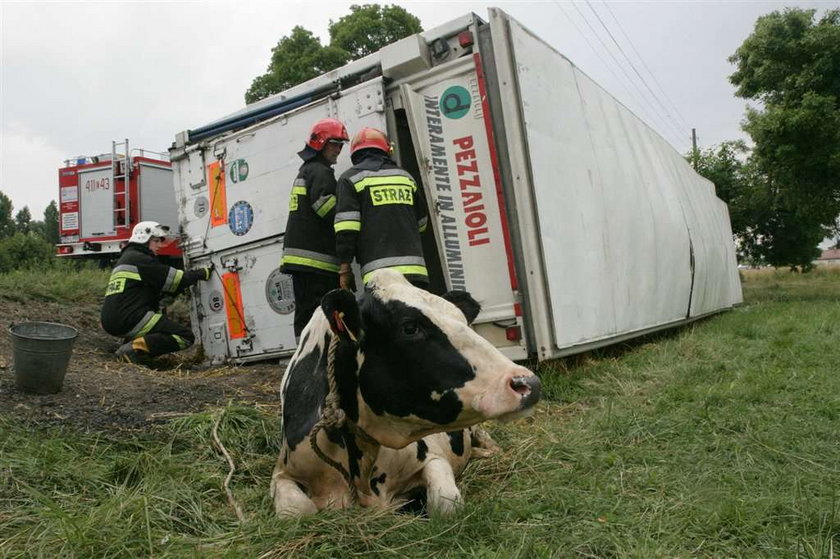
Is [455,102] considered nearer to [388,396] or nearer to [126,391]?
[126,391]

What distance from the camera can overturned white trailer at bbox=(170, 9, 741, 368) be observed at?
4.54 meters

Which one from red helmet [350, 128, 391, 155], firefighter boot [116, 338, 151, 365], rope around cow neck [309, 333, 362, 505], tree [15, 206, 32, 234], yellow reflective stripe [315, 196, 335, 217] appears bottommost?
rope around cow neck [309, 333, 362, 505]

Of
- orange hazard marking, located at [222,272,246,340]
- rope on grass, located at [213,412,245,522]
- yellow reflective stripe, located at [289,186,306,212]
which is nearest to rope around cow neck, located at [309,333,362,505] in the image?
rope on grass, located at [213,412,245,522]

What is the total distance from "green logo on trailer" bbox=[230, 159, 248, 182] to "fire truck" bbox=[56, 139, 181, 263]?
9025mm

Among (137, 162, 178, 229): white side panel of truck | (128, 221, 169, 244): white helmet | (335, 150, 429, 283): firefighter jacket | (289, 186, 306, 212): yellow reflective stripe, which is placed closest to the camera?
(335, 150, 429, 283): firefighter jacket

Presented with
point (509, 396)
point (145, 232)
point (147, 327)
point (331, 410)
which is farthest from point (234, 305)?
point (509, 396)

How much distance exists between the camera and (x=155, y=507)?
2.25 m

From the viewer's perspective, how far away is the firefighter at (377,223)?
422cm

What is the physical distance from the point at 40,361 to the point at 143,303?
2848 mm

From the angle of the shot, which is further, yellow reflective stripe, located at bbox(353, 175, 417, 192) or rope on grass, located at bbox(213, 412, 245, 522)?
yellow reflective stripe, located at bbox(353, 175, 417, 192)

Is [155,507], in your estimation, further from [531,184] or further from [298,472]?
[531,184]

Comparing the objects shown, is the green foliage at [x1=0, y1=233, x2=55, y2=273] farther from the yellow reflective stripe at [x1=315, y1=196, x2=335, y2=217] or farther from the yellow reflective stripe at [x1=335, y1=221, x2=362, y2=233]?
the yellow reflective stripe at [x1=335, y1=221, x2=362, y2=233]

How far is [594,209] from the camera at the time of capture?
530cm

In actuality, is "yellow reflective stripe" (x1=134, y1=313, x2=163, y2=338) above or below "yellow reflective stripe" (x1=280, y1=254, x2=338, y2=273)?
below
